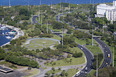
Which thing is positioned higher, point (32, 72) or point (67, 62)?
point (67, 62)

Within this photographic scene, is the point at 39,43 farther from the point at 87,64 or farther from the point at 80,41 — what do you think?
the point at 87,64

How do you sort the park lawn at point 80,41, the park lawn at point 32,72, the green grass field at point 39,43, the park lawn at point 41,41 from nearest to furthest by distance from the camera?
the park lawn at point 32,72 → the green grass field at point 39,43 → the park lawn at point 80,41 → the park lawn at point 41,41

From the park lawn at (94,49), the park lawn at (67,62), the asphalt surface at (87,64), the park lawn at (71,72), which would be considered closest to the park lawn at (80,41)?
the asphalt surface at (87,64)

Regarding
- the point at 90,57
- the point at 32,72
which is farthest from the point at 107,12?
the point at 32,72

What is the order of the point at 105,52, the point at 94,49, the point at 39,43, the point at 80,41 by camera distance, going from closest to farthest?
the point at 105,52 < the point at 94,49 < the point at 39,43 < the point at 80,41

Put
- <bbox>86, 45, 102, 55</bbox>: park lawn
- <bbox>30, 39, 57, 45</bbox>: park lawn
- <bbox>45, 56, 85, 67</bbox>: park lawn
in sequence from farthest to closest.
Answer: <bbox>30, 39, 57, 45</bbox>: park lawn → <bbox>86, 45, 102, 55</bbox>: park lawn → <bbox>45, 56, 85, 67</bbox>: park lawn

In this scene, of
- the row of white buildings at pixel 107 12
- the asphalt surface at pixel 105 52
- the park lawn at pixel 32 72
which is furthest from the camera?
the row of white buildings at pixel 107 12

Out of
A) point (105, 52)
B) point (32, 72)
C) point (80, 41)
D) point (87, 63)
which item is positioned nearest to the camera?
point (32, 72)

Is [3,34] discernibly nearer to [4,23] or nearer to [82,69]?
[4,23]

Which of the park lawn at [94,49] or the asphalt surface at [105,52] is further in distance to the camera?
the park lawn at [94,49]

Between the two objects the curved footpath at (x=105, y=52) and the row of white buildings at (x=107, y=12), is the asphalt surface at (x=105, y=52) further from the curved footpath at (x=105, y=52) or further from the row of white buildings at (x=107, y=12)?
the row of white buildings at (x=107, y=12)

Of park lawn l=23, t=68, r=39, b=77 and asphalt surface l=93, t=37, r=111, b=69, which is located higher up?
asphalt surface l=93, t=37, r=111, b=69

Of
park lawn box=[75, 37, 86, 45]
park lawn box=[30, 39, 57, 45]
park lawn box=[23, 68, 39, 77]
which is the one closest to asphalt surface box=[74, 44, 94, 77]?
park lawn box=[75, 37, 86, 45]

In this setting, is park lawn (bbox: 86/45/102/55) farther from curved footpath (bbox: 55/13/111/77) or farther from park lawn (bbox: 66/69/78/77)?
park lawn (bbox: 66/69/78/77)
